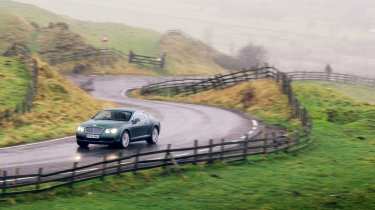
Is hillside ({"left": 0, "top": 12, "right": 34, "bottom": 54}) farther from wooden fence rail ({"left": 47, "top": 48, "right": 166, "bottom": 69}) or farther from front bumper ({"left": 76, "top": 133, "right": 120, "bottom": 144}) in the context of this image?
front bumper ({"left": 76, "top": 133, "right": 120, "bottom": 144})

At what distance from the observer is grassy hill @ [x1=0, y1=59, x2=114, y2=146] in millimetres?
30250

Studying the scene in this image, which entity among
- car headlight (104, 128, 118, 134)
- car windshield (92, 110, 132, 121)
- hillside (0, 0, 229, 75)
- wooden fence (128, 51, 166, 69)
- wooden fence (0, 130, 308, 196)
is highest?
hillside (0, 0, 229, 75)

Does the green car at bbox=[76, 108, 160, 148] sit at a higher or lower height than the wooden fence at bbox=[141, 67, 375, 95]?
lower

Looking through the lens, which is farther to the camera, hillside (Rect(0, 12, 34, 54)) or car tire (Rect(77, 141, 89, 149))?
hillside (Rect(0, 12, 34, 54))

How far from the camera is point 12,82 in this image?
129 ft

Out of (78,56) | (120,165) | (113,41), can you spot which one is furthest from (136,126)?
(113,41)

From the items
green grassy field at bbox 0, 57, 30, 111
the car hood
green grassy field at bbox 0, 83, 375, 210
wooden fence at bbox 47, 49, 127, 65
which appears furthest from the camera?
wooden fence at bbox 47, 49, 127, 65

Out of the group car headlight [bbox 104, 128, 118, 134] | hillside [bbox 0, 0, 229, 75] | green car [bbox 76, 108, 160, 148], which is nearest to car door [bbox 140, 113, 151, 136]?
green car [bbox 76, 108, 160, 148]

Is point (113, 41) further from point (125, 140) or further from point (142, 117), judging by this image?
point (125, 140)

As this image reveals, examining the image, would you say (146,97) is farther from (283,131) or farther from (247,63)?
(247,63)

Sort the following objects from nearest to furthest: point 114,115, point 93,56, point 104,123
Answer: point 104,123
point 114,115
point 93,56

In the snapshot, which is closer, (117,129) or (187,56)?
(117,129)

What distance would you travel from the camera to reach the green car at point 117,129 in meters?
26.2

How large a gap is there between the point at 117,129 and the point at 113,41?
75479 millimetres
